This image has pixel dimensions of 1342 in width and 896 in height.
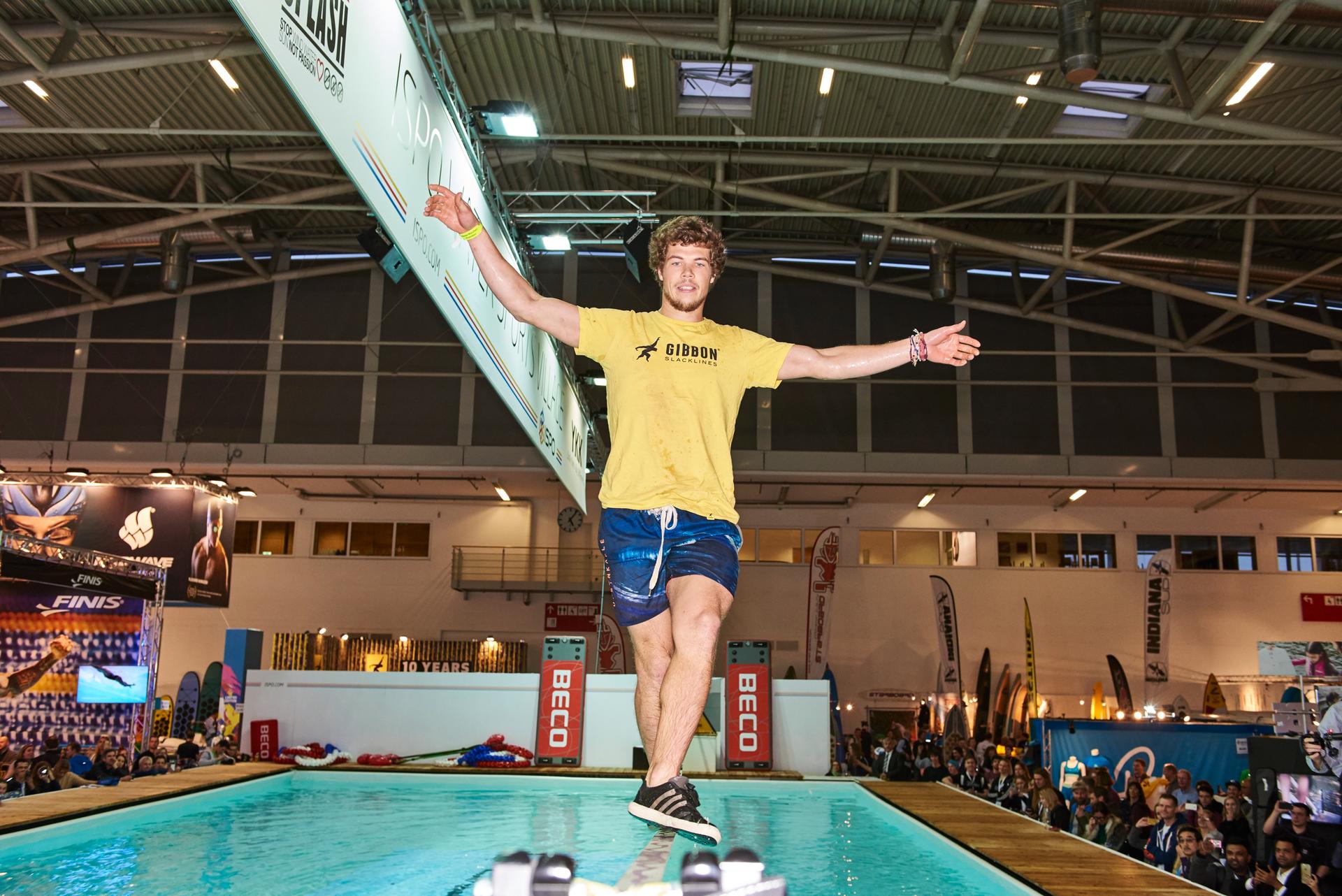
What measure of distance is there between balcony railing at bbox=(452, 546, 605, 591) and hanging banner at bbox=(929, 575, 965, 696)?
7.63 meters

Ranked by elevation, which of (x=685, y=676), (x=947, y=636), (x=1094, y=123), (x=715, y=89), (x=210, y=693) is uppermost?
(x=715, y=89)

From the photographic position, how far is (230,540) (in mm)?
18688

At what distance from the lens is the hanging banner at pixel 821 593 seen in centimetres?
2133

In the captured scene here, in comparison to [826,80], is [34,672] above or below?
below

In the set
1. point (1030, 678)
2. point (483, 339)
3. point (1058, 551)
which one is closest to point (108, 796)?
point (483, 339)

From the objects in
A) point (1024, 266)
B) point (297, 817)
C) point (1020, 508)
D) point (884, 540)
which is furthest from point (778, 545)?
point (297, 817)

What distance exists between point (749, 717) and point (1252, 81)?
32.2 feet

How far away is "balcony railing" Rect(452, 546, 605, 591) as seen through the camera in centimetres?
2397

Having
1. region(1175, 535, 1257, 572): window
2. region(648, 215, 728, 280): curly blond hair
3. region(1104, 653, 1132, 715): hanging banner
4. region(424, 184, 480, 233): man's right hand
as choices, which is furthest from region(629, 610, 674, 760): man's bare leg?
region(1175, 535, 1257, 572): window

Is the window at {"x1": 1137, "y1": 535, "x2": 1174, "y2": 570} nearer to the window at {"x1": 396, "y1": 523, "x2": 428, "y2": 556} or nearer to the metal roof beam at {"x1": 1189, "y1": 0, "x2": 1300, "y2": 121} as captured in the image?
the metal roof beam at {"x1": 1189, "y1": 0, "x2": 1300, "y2": 121}

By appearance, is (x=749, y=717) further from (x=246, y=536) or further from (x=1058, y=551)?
(x=246, y=536)

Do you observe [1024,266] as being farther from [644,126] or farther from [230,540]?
[230,540]

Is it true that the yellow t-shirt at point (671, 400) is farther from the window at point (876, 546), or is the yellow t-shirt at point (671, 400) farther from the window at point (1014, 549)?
the window at point (1014, 549)

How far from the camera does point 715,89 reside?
15367mm
